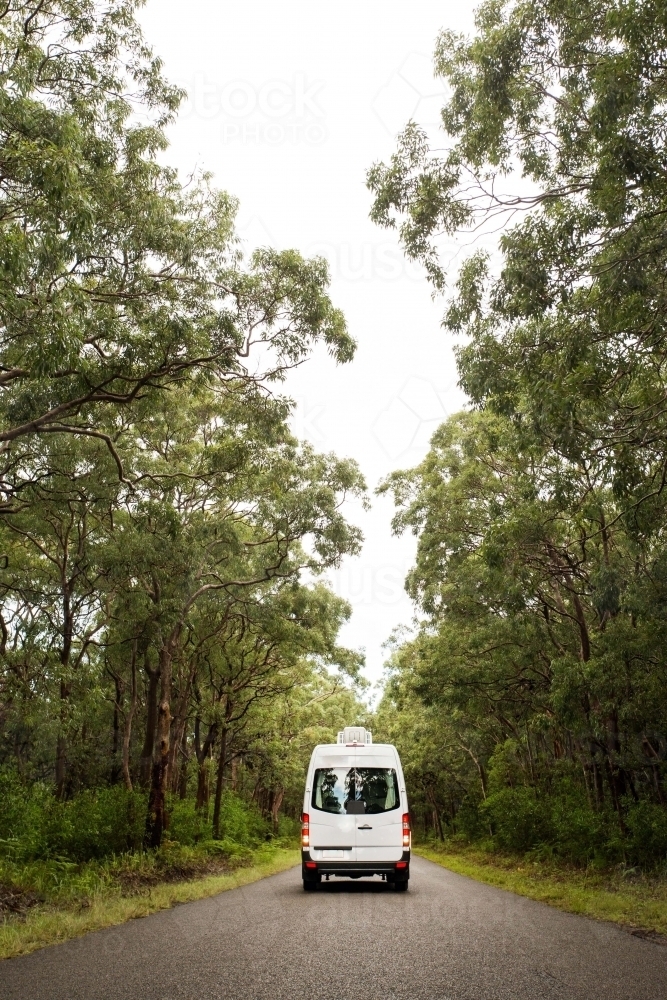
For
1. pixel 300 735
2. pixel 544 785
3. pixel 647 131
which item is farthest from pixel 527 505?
pixel 300 735

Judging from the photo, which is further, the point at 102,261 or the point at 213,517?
the point at 213,517

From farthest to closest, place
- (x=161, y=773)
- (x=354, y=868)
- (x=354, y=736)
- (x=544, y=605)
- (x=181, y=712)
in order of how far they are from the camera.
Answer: (x=181, y=712), (x=544, y=605), (x=161, y=773), (x=354, y=736), (x=354, y=868)

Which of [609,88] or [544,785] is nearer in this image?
[609,88]

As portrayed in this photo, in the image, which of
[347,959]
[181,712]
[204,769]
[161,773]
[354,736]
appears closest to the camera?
[347,959]

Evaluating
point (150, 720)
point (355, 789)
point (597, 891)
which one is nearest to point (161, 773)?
point (150, 720)

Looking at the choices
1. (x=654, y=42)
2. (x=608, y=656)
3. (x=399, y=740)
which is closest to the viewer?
(x=654, y=42)

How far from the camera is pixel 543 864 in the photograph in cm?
1656

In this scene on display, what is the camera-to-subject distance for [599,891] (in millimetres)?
10562

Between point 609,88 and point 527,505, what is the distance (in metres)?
7.74

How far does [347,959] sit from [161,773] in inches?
440

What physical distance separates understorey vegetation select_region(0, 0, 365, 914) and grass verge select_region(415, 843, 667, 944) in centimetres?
632

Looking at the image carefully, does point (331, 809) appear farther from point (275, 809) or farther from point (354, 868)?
point (275, 809)

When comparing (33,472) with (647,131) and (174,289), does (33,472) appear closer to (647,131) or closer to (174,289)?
(174,289)

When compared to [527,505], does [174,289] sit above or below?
above
